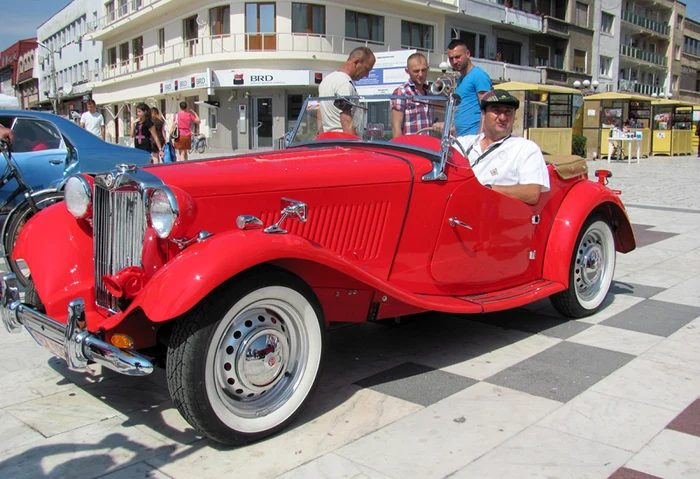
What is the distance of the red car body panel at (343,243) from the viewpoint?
8.86 ft

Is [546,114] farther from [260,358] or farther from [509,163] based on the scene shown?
[260,358]

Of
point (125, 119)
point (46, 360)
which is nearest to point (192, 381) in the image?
point (46, 360)

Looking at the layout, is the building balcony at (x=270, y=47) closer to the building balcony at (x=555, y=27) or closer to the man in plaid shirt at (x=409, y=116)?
the building balcony at (x=555, y=27)

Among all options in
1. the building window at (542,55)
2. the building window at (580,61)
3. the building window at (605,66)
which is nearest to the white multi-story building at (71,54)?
the building window at (542,55)

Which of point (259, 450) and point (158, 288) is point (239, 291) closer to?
point (158, 288)

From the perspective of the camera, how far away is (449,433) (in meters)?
2.84

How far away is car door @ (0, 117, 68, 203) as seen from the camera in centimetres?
689

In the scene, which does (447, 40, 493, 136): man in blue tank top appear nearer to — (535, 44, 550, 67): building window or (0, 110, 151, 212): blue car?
(0, 110, 151, 212): blue car

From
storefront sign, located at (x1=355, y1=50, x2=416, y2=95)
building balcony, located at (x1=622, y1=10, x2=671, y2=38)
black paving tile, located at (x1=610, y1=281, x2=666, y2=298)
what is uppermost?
building balcony, located at (x1=622, y1=10, x2=671, y2=38)

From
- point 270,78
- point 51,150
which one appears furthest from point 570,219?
point 270,78

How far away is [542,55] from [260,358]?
142 feet

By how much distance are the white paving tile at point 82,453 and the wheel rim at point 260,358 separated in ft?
1.24

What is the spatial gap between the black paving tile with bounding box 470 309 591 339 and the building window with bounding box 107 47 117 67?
43998 mm

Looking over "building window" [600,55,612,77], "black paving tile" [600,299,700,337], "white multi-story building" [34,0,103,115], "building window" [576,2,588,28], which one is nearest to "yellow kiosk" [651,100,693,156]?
"building window" [576,2,588,28]
